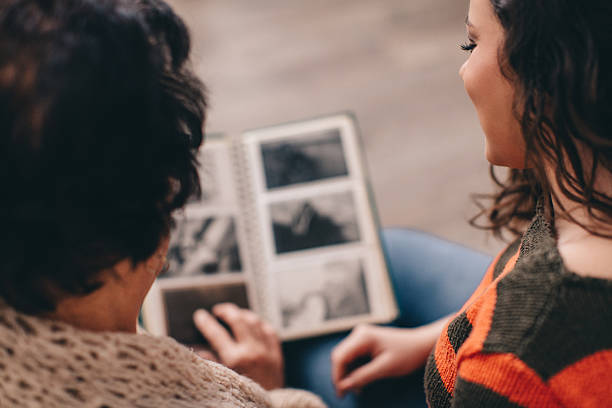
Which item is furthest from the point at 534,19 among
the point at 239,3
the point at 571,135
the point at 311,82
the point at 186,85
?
the point at 239,3

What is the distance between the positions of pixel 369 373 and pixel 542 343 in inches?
12.9

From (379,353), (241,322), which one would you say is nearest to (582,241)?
(379,353)

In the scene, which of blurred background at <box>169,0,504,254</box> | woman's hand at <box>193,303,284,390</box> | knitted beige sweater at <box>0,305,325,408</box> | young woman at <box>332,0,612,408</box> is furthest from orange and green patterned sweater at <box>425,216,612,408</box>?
blurred background at <box>169,0,504,254</box>

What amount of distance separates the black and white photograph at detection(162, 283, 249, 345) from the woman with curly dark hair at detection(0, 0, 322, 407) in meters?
0.32

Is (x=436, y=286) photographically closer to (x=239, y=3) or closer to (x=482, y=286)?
(x=482, y=286)

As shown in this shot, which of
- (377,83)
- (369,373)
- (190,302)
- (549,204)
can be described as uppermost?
(377,83)

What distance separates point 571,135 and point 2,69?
1.27 feet

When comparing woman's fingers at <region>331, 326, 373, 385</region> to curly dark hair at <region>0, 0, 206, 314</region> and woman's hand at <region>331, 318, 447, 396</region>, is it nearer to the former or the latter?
woman's hand at <region>331, 318, 447, 396</region>

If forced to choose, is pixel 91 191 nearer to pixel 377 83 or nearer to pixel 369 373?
pixel 369 373

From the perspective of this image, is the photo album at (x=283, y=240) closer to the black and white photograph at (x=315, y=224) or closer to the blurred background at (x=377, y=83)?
the black and white photograph at (x=315, y=224)

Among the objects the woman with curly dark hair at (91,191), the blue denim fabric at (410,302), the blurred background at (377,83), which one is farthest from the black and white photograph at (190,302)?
the blurred background at (377,83)

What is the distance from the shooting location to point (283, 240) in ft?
2.43

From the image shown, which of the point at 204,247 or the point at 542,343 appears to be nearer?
the point at 542,343

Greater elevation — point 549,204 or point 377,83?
point 377,83
